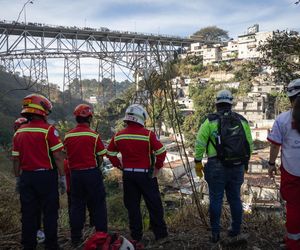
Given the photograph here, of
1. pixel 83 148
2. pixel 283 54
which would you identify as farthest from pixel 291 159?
pixel 283 54

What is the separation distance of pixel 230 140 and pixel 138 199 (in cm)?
112

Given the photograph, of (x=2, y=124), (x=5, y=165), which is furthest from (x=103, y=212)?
(x=2, y=124)

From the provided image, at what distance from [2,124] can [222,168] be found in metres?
16.3

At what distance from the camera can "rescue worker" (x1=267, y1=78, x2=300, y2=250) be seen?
2.55m

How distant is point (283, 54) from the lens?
5.38 metres

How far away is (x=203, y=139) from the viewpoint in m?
3.23

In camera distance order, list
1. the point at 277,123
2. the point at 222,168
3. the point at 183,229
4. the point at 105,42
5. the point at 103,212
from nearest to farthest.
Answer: the point at 277,123 < the point at 222,168 < the point at 103,212 < the point at 183,229 < the point at 105,42

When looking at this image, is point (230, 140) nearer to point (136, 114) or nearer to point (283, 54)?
point (136, 114)

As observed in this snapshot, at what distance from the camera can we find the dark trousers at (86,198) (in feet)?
11.1

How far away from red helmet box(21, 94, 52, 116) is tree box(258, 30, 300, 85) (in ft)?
12.6

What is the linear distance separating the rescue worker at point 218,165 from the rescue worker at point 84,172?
1.03m

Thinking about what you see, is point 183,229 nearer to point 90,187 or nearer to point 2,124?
point 90,187

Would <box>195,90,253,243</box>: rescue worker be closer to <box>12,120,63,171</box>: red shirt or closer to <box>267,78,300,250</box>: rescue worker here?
<box>267,78,300,250</box>: rescue worker

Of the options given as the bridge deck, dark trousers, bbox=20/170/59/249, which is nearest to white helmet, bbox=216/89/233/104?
dark trousers, bbox=20/170/59/249
